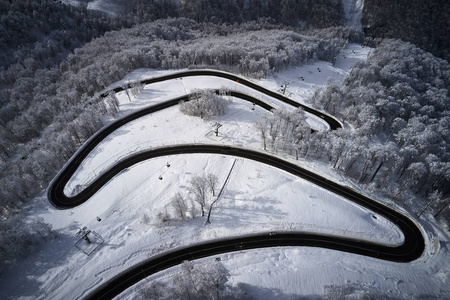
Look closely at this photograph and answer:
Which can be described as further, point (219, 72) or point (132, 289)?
point (219, 72)

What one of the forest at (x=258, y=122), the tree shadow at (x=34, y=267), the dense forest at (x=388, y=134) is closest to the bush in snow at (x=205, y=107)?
the dense forest at (x=388, y=134)

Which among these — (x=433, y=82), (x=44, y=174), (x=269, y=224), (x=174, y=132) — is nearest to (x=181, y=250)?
(x=269, y=224)

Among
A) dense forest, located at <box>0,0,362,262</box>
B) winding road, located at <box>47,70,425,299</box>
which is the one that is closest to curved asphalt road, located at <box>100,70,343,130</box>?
dense forest, located at <box>0,0,362,262</box>

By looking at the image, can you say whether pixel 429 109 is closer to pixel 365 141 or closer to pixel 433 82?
pixel 433 82

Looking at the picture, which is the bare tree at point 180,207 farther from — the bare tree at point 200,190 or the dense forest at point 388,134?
the dense forest at point 388,134

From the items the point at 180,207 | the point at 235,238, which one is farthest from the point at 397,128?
the point at 180,207

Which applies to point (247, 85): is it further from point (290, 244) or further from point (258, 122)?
point (290, 244)

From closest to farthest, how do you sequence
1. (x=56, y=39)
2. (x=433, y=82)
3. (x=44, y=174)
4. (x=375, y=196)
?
1. (x=375, y=196)
2. (x=44, y=174)
3. (x=433, y=82)
4. (x=56, y=39)
